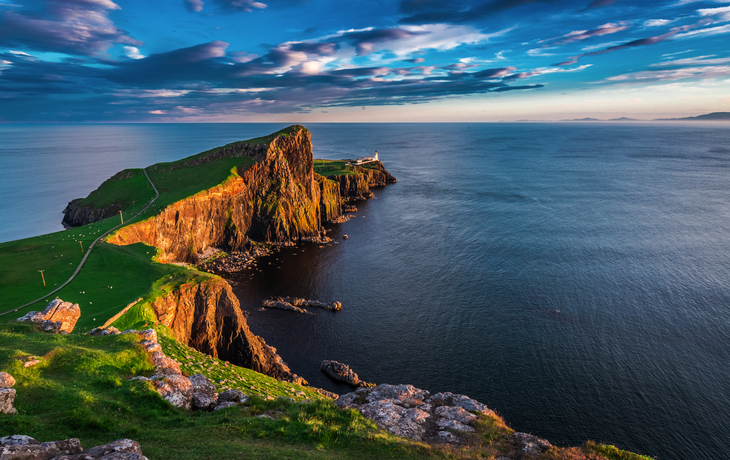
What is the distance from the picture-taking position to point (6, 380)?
18266 mm

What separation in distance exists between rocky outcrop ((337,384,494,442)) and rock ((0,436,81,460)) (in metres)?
18.8

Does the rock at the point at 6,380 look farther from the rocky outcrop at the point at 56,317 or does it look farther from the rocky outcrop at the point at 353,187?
the rocky outcrop at the point at 353,187

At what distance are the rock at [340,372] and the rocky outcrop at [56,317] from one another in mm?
Answer: 29326

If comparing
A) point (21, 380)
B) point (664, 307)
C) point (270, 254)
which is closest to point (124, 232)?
point (270, 254)

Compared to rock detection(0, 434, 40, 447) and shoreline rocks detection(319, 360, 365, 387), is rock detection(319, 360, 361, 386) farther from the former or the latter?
rock detection(0, 434, 40, 447)

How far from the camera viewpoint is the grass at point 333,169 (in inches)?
6412

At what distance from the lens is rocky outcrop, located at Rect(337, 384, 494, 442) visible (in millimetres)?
26297

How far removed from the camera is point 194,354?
35.7 meters

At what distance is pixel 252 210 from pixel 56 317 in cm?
6845

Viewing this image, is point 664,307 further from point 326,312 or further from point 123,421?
point 123,421

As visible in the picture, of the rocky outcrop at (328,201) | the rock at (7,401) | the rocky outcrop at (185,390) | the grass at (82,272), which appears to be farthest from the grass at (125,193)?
the rock at (7,401)

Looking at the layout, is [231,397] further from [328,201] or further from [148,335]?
[328,201]

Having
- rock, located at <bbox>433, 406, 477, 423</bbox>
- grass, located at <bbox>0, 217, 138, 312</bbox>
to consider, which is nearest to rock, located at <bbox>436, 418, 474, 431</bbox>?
rock, located at <bbox>433, 406, 477, 423</bbox>

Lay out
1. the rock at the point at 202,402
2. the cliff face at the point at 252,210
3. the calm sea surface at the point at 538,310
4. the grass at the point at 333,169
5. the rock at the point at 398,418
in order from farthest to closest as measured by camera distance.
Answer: the grass at the point at 333,169 < the cliff face at the point at 252,210 < the calm sea surface at the point at 538,310 < the rock at the point at 398,418 < the rock at the point at 202,402
